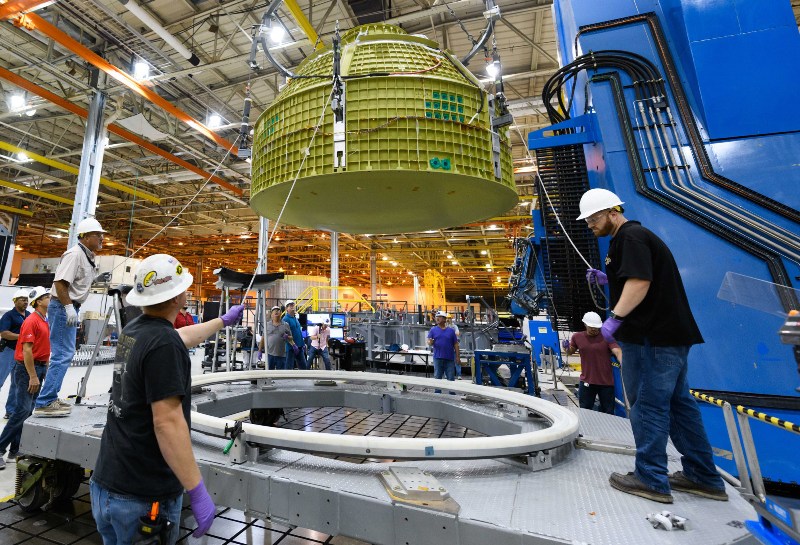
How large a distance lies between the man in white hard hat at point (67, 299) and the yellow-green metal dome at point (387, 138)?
74.2 inches

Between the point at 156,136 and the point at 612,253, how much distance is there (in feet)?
39.0

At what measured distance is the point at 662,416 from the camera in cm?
176

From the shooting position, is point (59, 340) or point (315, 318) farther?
point (315, 318)

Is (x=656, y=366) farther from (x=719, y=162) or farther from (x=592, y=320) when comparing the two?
(x=592, y=320)

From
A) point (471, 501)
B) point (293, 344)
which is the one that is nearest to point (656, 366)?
point (471, 501)

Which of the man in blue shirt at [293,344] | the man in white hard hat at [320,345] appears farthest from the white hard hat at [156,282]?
the man in white hard hat at [320,345]

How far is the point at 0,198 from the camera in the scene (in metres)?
18.9

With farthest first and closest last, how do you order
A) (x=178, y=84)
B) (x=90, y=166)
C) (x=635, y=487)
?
(x=178, y=84) → (x=90, y=166) → (x=635, y=487)

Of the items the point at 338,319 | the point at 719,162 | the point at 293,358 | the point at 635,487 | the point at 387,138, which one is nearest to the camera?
the point at 635,487

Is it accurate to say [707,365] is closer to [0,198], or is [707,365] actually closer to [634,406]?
[634,406]

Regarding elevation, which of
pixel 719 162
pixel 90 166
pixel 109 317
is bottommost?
pixel 109 317

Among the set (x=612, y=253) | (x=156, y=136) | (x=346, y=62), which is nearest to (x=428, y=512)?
(x=612, y=253)

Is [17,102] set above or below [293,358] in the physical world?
above

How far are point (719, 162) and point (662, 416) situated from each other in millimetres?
2589
